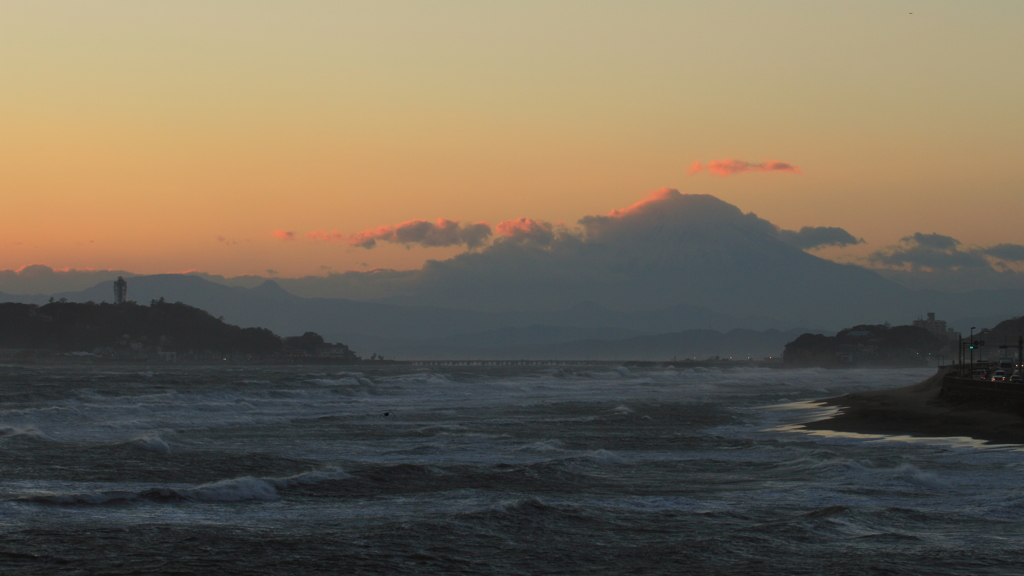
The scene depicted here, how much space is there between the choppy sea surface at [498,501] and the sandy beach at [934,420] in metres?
2.82

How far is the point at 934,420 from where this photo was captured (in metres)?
44.6

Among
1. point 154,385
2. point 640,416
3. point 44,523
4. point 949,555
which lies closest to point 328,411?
point 640,416

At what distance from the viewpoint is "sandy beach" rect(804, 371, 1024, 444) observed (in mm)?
38688

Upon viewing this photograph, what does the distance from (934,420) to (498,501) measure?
30.2m

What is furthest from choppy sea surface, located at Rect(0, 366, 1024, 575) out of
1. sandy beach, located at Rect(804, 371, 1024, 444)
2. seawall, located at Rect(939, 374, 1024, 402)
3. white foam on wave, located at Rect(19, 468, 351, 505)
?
seawall, located at Rect(939, 374, 1024, 402)

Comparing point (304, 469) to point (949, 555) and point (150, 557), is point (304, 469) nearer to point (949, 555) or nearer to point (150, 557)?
point (150, 557)

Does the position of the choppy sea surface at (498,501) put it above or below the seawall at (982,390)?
below

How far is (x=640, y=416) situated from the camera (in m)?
52.5

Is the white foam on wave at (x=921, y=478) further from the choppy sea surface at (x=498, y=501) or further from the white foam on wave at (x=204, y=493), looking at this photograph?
the white foam on wave at (x=204, y=493)

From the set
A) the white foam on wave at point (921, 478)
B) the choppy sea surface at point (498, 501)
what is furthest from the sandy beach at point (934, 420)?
→ the white foam on wave at point (921, 478)

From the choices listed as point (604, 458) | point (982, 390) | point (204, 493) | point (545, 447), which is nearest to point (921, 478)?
point (604, 458)

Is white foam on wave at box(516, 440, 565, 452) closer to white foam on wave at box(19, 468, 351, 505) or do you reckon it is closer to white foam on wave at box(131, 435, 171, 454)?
white foam on wave at box(19, 468, 351, 505)

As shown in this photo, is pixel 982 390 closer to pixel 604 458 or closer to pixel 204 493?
pixel 604 458

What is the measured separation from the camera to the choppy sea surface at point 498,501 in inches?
659
